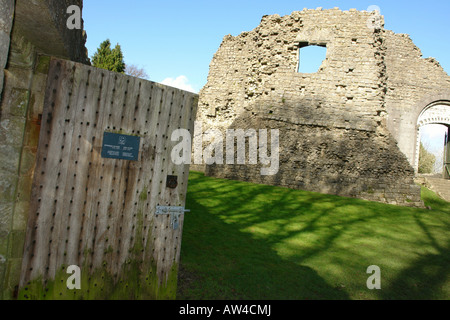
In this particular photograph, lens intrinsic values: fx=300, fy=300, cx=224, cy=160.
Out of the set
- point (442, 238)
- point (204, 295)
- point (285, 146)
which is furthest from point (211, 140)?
point (204, 295)

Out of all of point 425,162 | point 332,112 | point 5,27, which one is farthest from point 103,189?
point 425,162

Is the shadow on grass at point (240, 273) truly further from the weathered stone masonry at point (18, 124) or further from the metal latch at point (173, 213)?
the weathered stone masonry at point (18, 124)

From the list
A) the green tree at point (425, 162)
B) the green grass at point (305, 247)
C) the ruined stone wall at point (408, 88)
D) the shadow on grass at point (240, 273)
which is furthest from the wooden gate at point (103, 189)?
the green tree at point (425, 162)

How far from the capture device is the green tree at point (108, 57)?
31250 mm

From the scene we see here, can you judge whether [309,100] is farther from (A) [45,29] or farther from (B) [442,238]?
(A) [45,29]

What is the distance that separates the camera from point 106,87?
3371 mm

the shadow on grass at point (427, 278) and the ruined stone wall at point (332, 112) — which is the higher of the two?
the ruined stone wall at point (332, 112)

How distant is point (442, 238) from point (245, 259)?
5.90 m

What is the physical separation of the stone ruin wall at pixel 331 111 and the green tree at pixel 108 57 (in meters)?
22.1

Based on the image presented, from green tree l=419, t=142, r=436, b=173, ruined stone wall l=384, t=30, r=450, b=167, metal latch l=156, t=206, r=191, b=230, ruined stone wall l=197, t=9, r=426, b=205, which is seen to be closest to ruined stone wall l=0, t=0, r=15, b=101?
metal latch l=156, t=206, r=191, b=230

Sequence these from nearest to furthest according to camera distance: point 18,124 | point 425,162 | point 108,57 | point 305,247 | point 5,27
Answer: point 5,27, point 18,124, point 305,247, point 108,57, point 425,162

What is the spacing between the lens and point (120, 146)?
11.3 ft

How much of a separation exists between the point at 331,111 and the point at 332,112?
6 centimetres

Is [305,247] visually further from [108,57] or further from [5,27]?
[108,57]
